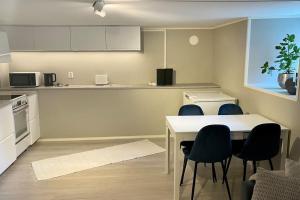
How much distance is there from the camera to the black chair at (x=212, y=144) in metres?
2.68

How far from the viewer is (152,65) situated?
17.5ft

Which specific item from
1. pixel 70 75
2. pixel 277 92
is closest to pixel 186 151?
pixel 277 92

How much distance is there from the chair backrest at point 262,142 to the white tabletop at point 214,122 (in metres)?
0.13

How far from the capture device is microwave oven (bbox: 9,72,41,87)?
473 centimetres

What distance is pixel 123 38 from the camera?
4.80 m

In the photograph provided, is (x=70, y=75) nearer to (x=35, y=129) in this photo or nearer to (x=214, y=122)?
(x=35, y=129)

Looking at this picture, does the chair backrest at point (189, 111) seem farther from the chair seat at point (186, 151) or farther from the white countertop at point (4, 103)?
the white countertop at point (4, 103)

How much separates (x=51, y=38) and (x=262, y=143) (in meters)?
3.72

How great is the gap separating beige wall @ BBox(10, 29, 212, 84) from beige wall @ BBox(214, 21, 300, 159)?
31 centimetres

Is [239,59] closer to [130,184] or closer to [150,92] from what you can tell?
[150,92]

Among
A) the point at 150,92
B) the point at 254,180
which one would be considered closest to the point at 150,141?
the point at 150,92

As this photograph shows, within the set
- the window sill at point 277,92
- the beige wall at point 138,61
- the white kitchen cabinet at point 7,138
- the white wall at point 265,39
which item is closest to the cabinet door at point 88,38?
the beige wall at point 138,61

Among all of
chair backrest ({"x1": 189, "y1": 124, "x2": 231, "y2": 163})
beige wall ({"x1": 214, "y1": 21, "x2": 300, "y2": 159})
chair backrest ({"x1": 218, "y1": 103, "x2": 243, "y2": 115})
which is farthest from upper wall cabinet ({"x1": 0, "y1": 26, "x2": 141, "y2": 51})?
chair backrest ({"x1": 189, "y1": 124, "x2": 231, "y2": 163})

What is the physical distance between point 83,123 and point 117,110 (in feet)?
2.15
